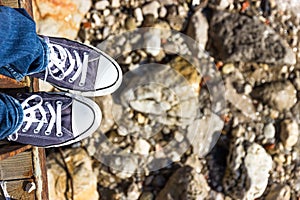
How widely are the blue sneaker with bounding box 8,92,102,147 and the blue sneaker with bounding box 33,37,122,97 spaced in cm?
6

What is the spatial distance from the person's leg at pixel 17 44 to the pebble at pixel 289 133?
1.49 m

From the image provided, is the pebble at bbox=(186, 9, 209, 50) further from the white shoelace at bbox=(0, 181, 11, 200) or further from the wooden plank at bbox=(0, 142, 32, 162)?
the white shoelace at bbox=(0, 181, 11, 200)

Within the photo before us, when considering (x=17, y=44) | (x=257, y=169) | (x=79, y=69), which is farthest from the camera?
(x=257, y=169)

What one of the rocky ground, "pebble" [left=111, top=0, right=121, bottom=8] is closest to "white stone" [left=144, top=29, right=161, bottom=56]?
the rocky ground

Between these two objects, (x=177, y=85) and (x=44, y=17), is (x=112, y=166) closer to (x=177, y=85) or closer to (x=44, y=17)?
(x=177, y=85)

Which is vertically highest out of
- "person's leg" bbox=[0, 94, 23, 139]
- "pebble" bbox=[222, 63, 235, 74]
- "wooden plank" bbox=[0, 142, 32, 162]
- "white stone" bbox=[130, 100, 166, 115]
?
"pebble" bbox=[222, 63, 235, 74]

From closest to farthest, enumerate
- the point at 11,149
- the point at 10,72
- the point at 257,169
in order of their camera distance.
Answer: the point at 10,72 → the point at 11,149 → the point at 257,169

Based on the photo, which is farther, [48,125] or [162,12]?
[162,12]

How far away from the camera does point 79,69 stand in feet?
5.93

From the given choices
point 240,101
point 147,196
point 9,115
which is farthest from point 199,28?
point 9,115

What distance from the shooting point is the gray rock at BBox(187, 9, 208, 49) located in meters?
2.51

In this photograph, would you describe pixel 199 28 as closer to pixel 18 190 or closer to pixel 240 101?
pixel 240 101

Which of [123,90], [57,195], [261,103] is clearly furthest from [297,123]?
[57,195]

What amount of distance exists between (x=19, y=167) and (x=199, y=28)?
3.83ft
